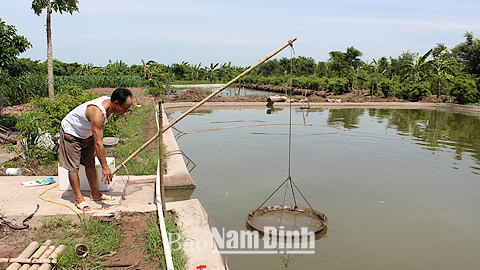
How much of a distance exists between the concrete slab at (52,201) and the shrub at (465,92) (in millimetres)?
22247

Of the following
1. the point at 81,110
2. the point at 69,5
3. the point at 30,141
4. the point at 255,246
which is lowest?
the point at 255,246

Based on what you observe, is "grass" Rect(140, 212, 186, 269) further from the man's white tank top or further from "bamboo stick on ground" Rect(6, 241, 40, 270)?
the man's white tank top

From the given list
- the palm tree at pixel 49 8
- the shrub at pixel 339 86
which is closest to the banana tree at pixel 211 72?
the shrub at pixel 339 86

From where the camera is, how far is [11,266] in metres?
2.76

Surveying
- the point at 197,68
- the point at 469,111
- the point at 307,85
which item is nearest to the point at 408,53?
the point at 307,85

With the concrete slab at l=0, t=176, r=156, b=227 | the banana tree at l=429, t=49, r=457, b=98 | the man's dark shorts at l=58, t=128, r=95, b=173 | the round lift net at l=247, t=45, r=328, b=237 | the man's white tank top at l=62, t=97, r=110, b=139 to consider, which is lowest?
the round lift net at l=247, t=45, r=328, b=237

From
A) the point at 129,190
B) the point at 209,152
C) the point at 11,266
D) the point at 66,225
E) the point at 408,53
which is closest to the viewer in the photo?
the point at 11,266

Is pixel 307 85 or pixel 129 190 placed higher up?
pixel 307 85

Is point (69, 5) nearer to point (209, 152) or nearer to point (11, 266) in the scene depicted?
point (209, 152)

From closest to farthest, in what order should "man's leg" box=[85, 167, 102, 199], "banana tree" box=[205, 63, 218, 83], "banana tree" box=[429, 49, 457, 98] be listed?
"man's leg" box=[85, 167, 102, 199] < "banana tree" box=[429, 49, 457, 98] < "banana tree" box=[205, 63, 218, 83]

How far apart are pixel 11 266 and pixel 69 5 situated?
12.4m

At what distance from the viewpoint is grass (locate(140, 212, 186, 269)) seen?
124 inches

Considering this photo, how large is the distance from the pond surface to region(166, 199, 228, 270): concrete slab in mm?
368

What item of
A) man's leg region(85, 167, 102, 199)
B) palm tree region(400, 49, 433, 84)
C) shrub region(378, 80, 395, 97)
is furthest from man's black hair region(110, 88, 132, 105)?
palm tree region(400, 49, 433, 84)
